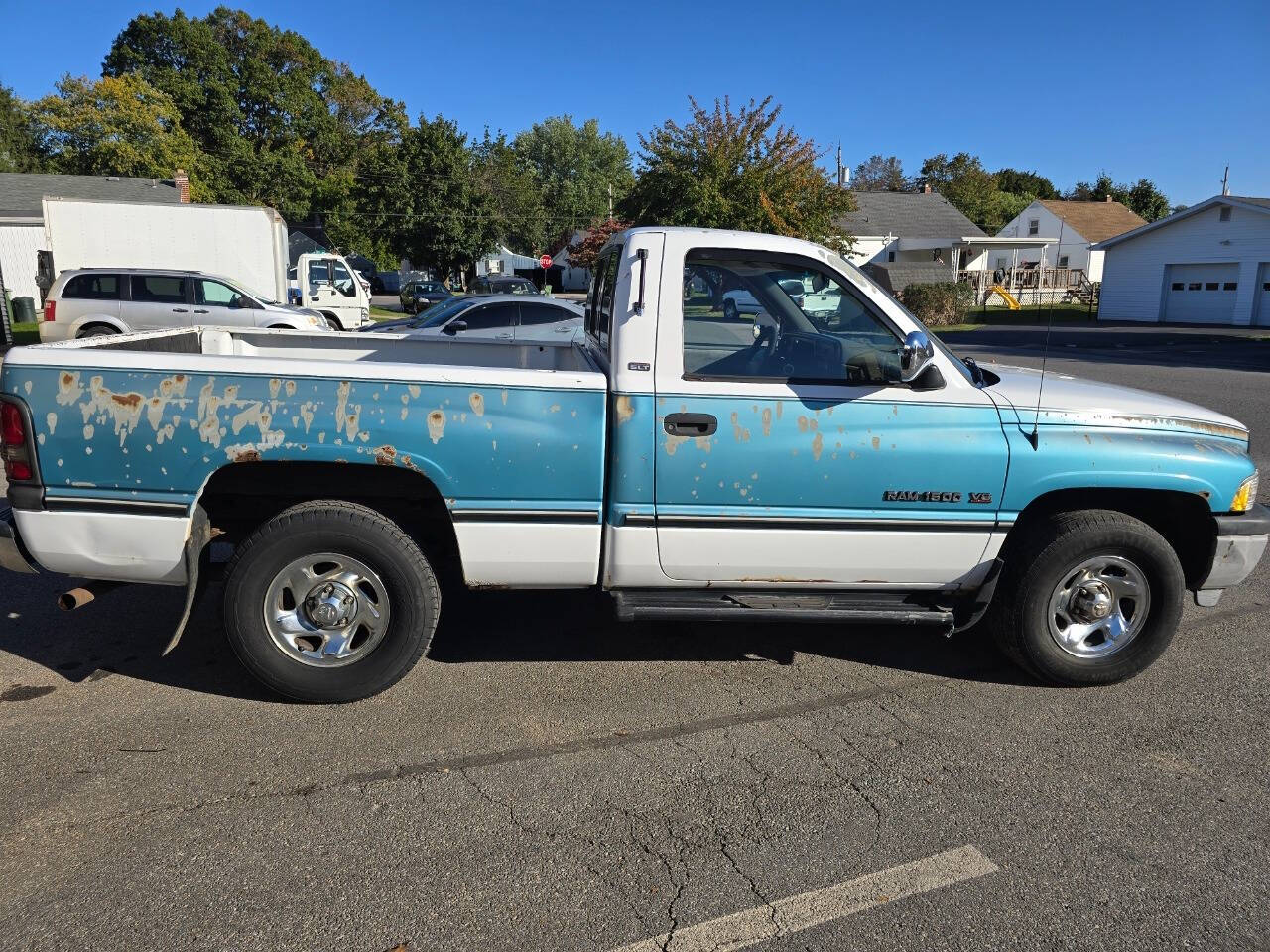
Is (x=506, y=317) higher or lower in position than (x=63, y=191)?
lower

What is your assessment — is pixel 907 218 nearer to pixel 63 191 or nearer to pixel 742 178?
pixel 742 178

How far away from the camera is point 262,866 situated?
10.1 ft

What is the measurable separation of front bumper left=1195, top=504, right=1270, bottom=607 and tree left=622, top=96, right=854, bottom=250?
77.2ft

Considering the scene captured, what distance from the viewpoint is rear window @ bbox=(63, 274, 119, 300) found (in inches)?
689

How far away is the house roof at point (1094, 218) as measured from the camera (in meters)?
59.6

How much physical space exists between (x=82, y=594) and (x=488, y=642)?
185 centimetres

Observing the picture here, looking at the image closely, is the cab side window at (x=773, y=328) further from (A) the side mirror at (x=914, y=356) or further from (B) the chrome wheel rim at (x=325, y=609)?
(B) the chrome wheel rim at (x=325, y=609)

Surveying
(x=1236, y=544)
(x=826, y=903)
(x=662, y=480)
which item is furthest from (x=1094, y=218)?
(x=826, y=903)

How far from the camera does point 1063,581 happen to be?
14.3ft

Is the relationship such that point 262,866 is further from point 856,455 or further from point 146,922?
point 856,455

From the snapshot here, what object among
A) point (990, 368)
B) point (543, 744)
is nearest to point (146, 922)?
point (543, 744)

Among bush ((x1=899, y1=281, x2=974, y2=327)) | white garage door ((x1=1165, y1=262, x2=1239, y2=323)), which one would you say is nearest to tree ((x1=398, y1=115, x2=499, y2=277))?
bush ((x1=899, y1=281, x2=974, y2=327))

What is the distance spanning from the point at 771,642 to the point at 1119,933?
239 centimetres

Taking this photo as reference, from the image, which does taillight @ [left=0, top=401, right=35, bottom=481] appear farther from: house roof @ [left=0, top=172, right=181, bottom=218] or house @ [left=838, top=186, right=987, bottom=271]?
house @ [left=838, top=186, right=987, bottom=271]
